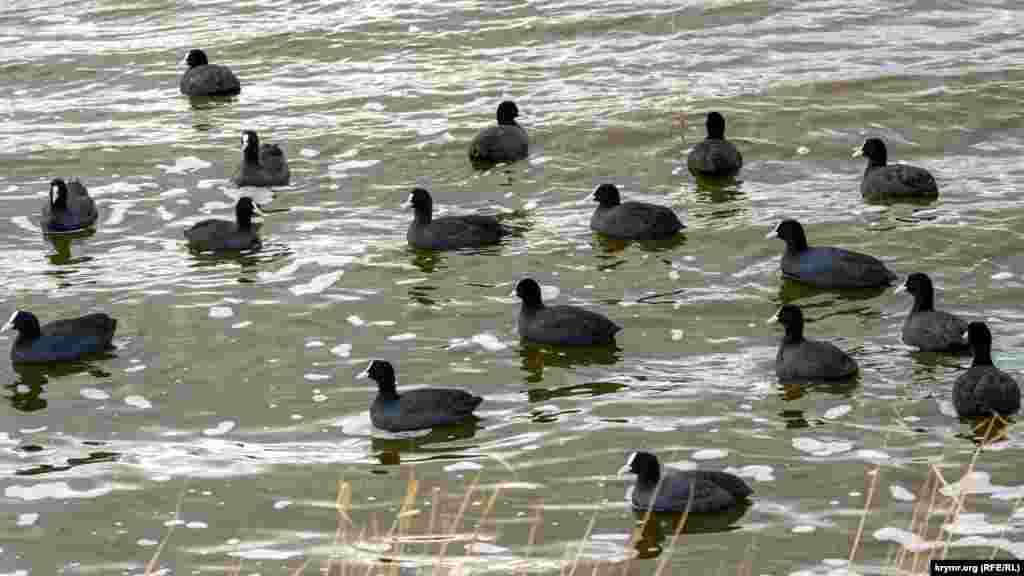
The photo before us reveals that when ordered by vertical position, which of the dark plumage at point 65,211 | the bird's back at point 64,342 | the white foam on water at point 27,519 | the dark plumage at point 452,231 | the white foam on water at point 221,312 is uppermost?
the dark plumage at point 65,211

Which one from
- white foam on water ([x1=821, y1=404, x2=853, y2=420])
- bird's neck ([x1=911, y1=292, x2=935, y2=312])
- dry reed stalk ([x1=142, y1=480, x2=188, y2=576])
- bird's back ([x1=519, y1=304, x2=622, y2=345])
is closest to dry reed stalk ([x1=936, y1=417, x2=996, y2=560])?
white foam on water ([x1=821, y1=404, x2=853, y2=420])

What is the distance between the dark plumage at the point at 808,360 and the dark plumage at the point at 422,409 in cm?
358

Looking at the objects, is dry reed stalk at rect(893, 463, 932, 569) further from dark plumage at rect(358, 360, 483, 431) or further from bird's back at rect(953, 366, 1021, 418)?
dark plumage at rect(358, 360, 483, 431)

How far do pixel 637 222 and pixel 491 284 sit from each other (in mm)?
2532

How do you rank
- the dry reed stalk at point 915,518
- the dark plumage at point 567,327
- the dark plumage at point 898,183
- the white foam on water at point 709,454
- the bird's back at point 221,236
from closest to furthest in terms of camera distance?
1. the dry reed stalk at point 915,518
2. the white foam on water at point 709,454
3. the dark plumage at point 567,327
4. the bird's back at point 221,236
5. the dark plumage at point 898,183

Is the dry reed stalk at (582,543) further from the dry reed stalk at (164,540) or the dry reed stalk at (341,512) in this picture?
the dry reed stalk at (164,540)

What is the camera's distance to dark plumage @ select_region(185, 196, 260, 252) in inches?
1022

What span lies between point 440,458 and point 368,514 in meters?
1.58

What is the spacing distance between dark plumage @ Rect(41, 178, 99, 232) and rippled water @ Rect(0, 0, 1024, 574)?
1.19 ft

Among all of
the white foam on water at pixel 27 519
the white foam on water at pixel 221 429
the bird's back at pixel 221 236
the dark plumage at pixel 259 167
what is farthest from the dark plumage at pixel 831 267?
the white foam on water at pixel 27 519

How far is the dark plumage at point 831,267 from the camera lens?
23.5 m

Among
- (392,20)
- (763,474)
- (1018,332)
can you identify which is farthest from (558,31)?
(763,474)

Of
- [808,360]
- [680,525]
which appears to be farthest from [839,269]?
[680,525]

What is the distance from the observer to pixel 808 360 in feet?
65.8
